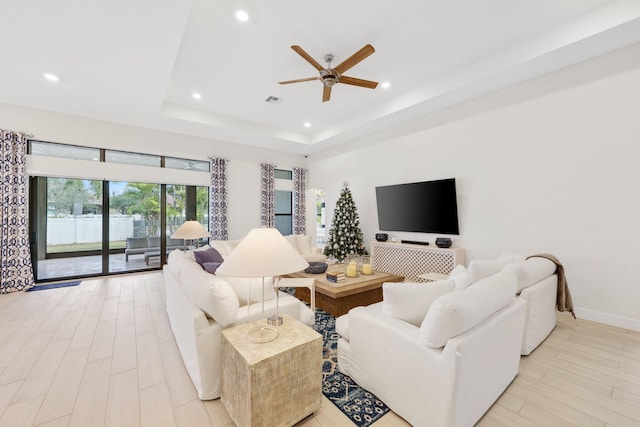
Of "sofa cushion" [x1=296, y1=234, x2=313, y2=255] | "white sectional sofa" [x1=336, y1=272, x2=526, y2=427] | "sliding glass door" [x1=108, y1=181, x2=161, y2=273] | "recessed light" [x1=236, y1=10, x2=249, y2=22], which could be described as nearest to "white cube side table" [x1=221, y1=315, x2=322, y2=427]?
"white sectional sofa" [x1=336, y1=272, x2=526, y2=427]

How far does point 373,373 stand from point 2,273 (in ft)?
20.0

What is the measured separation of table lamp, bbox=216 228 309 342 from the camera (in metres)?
1.61

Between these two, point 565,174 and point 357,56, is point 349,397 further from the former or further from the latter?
point 565,174

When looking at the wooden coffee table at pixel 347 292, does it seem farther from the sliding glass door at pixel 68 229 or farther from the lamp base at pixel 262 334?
the sliding glass door at pixel 68 229

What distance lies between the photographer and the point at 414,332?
1.64 m

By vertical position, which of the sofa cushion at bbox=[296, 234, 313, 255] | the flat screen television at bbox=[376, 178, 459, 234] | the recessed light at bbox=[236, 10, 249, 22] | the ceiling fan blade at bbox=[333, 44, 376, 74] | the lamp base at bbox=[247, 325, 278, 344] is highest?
the recessed light at bbox=[236, 10, 249, 22]

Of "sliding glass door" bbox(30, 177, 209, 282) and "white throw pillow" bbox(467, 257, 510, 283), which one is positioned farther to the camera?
"sliding glass door" bbox(30, 177, 209, 282)

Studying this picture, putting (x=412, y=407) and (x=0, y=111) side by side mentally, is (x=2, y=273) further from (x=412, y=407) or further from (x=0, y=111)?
(x=412, y=407)

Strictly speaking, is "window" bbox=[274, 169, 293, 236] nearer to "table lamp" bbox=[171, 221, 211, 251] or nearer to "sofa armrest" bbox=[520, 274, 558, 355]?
"table lamp" bbox=[171, 221, 211, 251]

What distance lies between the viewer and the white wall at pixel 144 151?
4684mm

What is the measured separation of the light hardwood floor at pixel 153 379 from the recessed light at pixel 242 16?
356cm

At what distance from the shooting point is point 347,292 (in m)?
3.18

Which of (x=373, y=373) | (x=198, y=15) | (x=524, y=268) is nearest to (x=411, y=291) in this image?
(x=373, y=373)

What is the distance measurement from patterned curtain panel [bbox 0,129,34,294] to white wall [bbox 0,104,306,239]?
0.64 ft
